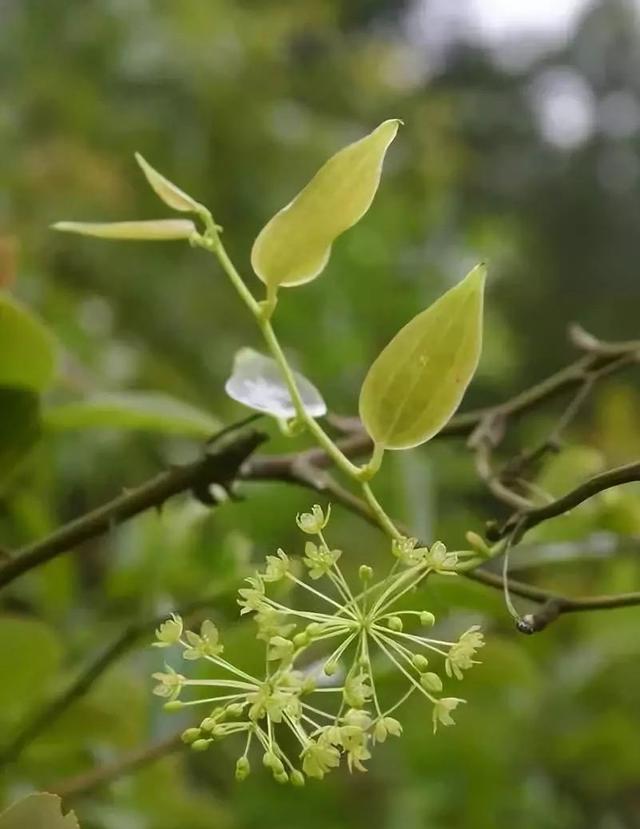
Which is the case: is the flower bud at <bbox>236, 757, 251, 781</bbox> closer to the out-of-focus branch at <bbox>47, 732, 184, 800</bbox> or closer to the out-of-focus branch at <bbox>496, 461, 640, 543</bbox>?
the out-of-focus branch at <bbox>496, 461, 640, 543</bbox>

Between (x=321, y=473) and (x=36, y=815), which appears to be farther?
(x=321, y=473)

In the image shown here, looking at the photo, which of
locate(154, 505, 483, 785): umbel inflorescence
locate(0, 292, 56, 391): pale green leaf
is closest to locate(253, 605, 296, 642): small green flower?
locate(154, 505, 483, 785): umbel inflorescence

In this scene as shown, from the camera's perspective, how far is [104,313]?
880 millimetres

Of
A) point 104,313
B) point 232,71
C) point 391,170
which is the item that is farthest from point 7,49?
point 391,170

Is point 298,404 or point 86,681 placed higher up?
point 298,404

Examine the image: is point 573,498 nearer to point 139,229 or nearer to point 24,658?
point 139,229

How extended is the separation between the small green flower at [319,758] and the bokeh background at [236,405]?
0.10m

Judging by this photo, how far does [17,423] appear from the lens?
1.00ft

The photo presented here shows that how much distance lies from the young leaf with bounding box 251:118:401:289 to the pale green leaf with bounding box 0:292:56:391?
9 centimetres

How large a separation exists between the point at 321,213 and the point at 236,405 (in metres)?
0.60

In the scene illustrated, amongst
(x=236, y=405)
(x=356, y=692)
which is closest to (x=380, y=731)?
(x=356, y=692)

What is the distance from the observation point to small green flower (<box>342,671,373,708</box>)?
0.55 ft

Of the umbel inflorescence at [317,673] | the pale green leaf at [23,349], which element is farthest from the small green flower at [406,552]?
the pale green leaf at [23,349]

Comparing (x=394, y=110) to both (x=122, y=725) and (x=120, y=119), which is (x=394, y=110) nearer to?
(x=120, y=119)
